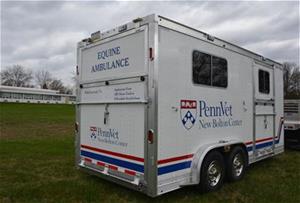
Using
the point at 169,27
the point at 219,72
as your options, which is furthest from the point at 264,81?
the point at 169,27

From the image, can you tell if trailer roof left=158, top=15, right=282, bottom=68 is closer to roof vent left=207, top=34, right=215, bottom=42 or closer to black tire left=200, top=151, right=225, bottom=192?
roof vent left=207, top=34, right=215, bottom=42

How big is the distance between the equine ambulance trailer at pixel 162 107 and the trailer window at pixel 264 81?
473 mm

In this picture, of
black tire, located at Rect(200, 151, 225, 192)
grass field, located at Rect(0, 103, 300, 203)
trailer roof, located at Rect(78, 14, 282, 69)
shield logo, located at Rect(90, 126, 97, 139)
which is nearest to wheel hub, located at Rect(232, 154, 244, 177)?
grass field, located at Rect(0, 103, 300, 203)

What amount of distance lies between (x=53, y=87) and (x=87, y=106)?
294 ft

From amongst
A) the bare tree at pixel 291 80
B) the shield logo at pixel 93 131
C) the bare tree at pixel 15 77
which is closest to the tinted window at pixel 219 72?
the shield logo at pixel 93 131

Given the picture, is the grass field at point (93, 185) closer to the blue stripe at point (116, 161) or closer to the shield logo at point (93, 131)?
the blue stripe at point (116, 161)

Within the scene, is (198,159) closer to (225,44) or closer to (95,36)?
(225,44)

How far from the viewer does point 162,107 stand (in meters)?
3.77

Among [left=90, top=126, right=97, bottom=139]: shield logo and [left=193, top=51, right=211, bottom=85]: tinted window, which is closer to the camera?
[left=193, top=51, right=211, bottom=85]: tinted window

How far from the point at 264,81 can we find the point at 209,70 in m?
2.46

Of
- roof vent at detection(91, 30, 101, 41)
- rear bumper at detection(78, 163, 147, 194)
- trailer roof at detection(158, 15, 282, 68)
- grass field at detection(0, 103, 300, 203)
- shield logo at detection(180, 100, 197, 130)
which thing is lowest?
grass field at detection(0, 103, 300, 203)

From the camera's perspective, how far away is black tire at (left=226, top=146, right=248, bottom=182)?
496cm

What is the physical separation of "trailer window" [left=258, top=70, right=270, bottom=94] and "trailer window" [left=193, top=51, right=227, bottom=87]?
164 centimetres

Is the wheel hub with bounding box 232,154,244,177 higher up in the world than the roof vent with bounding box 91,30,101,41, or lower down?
lower down
